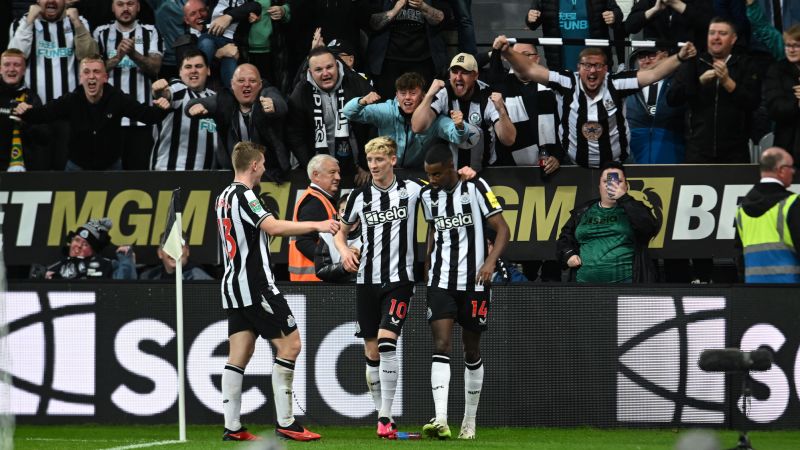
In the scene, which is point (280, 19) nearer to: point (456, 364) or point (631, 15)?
point (631, 15)

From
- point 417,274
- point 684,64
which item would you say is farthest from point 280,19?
point 684,64

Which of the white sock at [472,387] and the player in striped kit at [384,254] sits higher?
the player in striped kit at [384,254]

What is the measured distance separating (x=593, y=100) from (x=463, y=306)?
3.12 meters

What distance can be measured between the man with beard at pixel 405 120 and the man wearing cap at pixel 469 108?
124mm

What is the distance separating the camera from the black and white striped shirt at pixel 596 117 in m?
11.5

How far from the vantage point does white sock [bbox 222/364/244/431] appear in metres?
8.93

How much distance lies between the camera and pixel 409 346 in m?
10.5

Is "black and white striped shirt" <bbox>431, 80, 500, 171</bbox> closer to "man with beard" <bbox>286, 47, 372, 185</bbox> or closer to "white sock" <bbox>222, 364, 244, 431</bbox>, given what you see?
"man with beard" <bbox>286, 47, 372, 185</bbox>

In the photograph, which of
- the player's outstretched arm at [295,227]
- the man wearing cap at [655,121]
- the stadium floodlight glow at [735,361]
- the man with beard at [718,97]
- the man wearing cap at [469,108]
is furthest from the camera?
the man wearing cap at [655,121]

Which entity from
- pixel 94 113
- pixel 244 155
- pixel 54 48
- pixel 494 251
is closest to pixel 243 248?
pixel 244 155

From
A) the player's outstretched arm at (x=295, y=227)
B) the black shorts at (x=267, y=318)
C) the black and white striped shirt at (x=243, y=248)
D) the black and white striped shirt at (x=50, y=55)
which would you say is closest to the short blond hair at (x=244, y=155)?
the black and white striped shirt at (x=243, y=248)

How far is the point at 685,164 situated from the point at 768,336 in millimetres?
1977

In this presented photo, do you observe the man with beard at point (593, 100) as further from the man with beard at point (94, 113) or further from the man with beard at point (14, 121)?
the man with beard at point (14, 121)

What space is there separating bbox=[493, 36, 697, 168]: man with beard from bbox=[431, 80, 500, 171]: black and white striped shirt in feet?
1.64
